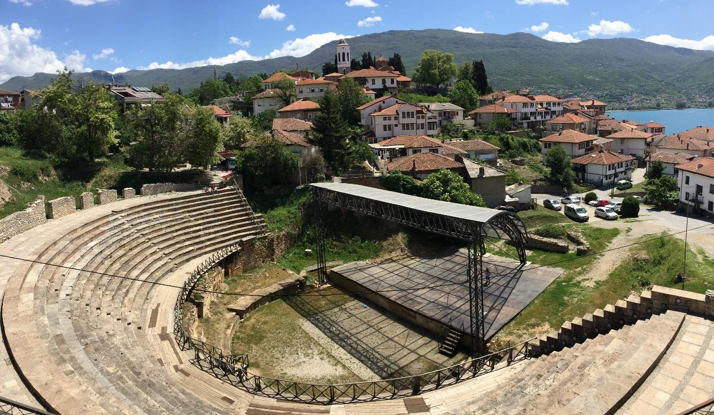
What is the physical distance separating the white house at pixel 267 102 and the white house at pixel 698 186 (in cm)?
5488

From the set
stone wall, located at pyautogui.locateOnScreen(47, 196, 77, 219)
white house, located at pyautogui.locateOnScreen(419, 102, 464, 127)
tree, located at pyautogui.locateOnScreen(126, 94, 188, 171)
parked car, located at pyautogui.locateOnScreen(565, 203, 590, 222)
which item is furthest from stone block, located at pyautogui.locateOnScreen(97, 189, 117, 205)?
white house, located at pyautogui.locateOnScreen(419, 102, 464, 127)

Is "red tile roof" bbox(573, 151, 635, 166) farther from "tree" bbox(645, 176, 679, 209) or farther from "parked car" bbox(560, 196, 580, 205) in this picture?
"tree" bbox(645, 176, 679, 209)

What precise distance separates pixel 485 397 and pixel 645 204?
38.3 m

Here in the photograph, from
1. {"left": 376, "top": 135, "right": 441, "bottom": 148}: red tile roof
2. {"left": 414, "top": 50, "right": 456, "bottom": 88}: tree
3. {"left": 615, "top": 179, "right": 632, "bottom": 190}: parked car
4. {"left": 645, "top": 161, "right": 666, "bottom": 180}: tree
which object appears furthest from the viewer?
{"left": 414, "top": 50, "right": 456, "bottom": 88}: tree

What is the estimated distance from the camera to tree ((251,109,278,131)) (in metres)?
62.5

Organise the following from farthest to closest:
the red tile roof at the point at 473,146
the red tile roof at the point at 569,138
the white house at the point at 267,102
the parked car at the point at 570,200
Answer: the white house at the point at 267,102 → the red tile roof at the point at 569,138 → the red tile roof at the point at 473,146 → the parked car at the point at 570,200

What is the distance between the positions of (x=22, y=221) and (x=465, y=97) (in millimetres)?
74143

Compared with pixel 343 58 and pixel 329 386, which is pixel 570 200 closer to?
pixel 329 386

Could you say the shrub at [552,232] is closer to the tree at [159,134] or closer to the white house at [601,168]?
the white house at [601,168]

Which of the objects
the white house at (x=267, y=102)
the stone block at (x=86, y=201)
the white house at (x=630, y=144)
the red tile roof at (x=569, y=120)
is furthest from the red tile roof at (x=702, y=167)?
the white house at (x=267, y=102)

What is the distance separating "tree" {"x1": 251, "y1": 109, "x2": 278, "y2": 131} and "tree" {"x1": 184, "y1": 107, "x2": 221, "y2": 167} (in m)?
22.6

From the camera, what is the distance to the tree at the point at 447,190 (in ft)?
119

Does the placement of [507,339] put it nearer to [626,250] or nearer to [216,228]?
[626,250]

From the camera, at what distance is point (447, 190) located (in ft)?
122
